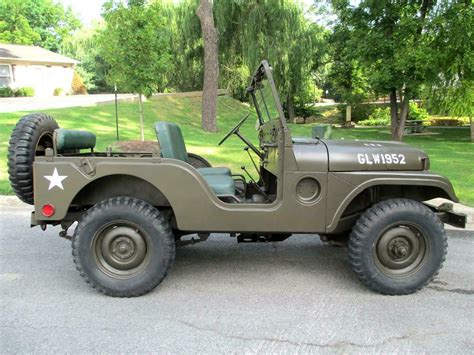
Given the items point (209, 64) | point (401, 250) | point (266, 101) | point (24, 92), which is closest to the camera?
point (401, 250)

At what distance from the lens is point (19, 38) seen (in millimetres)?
42375

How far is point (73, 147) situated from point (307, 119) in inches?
1352

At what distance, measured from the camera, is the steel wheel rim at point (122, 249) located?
3.46m

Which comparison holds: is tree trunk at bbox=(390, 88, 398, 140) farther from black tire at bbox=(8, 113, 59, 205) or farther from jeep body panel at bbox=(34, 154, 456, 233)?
black tire at bbox=(8, 113, 59, 205)

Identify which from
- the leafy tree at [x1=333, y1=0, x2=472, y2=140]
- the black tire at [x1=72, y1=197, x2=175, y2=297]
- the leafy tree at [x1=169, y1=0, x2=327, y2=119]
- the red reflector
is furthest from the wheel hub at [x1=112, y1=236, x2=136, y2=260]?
the leafy tree at [x1=169, y1=0, x2=327, y2=119]

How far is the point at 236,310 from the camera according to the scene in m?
3.26

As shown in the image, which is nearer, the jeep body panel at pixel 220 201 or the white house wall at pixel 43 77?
the jeep body panel at pixel 220 201

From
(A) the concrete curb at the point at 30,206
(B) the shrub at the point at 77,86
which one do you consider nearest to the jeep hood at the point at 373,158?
(A) the concrete curb at the point at 30,206

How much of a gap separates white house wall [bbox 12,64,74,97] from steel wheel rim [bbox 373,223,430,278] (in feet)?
112

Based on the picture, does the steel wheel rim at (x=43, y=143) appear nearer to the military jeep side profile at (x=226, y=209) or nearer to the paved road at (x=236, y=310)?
the military jeep side profile at (x=226, y=209)

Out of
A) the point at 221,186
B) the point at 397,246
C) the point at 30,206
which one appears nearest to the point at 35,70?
the point at 30,206

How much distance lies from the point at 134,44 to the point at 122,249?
7.72m

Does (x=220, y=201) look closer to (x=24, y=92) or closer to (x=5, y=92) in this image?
(x=5, y=92)

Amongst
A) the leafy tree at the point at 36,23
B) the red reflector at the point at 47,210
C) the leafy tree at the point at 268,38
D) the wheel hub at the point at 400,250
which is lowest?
the wheel hub at the point at 400,250
